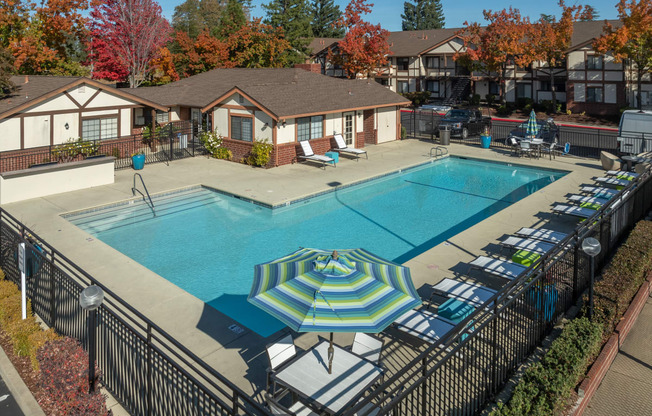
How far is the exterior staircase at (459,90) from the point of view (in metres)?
55.2

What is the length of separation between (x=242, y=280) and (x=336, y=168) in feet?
41.4

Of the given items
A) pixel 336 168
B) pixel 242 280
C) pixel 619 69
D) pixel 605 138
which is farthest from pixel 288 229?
pixel 619 69

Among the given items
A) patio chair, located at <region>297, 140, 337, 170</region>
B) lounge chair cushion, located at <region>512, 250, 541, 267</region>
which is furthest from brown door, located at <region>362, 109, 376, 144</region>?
lounge chair cushion, located at <region>512, 250, 541, 267</region>

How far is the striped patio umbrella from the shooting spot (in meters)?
7.05

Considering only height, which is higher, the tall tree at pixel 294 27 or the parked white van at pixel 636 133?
the tall tree at pixel 294 27

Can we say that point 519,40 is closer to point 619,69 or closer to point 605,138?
point 619,69

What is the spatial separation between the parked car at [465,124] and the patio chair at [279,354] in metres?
27.1

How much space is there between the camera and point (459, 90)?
2199 inches

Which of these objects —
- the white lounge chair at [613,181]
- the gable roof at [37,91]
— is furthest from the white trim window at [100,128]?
the white lounge chair at [613,181]

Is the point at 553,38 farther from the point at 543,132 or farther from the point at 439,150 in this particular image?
the point at 439,150

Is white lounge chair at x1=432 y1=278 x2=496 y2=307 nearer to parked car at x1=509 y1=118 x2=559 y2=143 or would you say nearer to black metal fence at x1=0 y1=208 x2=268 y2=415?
black metal fence at x1=0 y1=208 x2=268 y2=415

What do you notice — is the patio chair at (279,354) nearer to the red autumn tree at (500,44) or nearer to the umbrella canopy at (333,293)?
the umbrella canopy at (333,293)

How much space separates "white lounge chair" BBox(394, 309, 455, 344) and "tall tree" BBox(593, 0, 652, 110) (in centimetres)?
3843

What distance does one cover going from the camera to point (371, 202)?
68.1 ft
